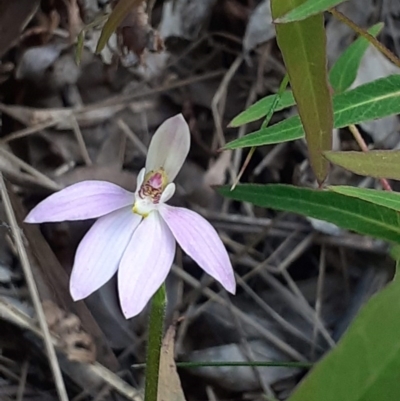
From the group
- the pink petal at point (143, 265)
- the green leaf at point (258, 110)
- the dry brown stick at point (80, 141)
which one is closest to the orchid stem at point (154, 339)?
the pink petal at point (143, 265)

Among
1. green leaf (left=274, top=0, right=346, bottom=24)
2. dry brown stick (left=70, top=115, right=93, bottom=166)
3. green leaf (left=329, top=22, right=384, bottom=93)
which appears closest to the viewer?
green leaf (left=274, top=0, right=346, bottom=24)

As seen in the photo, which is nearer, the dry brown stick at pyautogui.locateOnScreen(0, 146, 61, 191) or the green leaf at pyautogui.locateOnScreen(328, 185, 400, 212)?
the green leaf at pyautogui.locateOnScreen(328, 185, 400, 212)

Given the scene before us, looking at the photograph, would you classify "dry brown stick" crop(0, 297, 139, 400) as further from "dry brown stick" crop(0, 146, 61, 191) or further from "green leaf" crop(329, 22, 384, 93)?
"green leaf" crop(329, 22, 384, 93)

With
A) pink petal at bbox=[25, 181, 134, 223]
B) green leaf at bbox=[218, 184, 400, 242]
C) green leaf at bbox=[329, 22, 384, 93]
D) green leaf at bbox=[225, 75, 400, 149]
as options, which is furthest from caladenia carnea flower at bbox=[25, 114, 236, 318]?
green leaf at bbox=[329, 22, 384, 93]

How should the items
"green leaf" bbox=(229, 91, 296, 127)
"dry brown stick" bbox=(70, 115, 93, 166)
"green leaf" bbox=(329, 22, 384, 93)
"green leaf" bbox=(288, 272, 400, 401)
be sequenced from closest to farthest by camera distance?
"green leaf" bbox=(288, 272, 400, 401)
"green leaf" bbox=(229, 91, 296, 127)
"green leaf" bbox=(329, 22, 384, 93)
"dry brown stick" bbox=(70, 115, 93, 166)

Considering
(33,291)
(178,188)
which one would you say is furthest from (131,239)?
(178,188)

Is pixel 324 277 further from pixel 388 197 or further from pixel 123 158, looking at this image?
pixel 388 197

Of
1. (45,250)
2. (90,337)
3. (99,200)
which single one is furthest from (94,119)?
(99,200)
